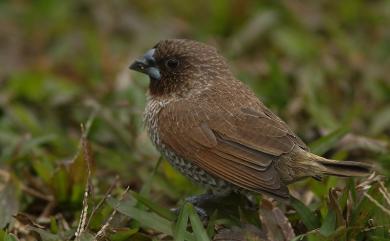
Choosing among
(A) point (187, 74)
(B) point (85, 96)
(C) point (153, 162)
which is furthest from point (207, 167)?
(B) point (85, 96)

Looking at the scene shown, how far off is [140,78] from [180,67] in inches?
69.3

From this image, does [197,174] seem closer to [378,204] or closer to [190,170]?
[190,170]

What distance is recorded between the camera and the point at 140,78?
6.43 metres

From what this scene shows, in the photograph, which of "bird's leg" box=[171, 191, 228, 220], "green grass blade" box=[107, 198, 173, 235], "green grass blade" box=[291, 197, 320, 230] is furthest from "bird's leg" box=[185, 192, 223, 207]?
"green grass blade" box=[291, 197, 320, 230]

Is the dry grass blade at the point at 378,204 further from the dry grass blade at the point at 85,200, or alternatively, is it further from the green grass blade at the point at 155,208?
the dry grass blade at the point at 85,200

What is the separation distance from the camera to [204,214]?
4387 mm

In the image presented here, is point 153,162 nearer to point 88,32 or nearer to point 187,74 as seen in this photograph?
point 187,74

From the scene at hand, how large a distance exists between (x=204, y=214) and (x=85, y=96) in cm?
229

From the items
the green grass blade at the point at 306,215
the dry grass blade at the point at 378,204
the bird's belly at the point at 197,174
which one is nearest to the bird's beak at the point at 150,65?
the bird's belly at the point at 197,174

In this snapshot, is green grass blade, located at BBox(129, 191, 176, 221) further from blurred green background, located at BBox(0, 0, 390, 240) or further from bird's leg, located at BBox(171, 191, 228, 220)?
blurred green background, located at BBox(0, 0, 390, 240)

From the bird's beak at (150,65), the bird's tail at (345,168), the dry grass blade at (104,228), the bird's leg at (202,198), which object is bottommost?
the dry grass blade at (104,228)

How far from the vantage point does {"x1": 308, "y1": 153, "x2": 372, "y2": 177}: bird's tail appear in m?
3.90

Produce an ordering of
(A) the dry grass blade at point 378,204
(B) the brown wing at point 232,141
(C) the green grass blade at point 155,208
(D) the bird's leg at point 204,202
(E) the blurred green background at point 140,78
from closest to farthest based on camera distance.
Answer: (A) the dry grass blade at point 378,204
(B) the brown wing at point 232,141
(C) the green grass blade at point 155,208
(D) the bird's leg at point 204,202
(E) the blurred green background at point 140,78

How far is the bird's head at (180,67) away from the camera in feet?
15.3
